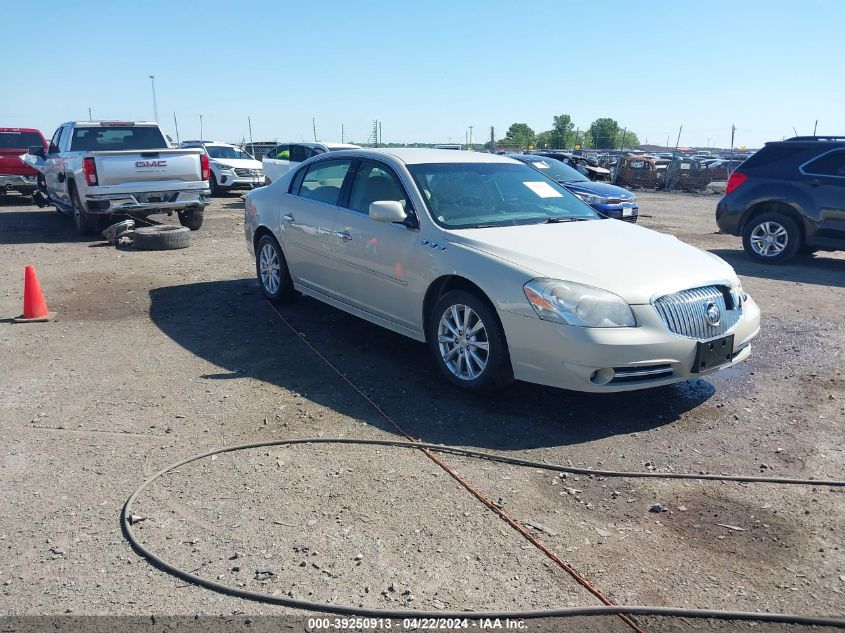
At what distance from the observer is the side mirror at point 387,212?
212 inches

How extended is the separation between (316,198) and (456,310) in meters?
2.32

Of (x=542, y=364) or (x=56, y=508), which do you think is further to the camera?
(x=542, y=364)

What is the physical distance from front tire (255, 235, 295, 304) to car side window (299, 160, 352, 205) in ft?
2.47

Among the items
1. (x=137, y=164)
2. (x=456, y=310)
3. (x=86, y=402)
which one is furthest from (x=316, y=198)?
(x=137, y=164)

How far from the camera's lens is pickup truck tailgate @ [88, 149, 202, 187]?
1145cm

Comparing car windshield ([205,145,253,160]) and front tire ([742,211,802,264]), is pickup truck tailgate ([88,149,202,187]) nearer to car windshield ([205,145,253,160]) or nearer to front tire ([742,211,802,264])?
front tire ([742,211,802,264])

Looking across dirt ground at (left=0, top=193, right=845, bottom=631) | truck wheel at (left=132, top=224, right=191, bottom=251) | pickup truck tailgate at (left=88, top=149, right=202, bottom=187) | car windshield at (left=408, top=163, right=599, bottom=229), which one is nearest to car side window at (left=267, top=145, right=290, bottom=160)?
pickup truck tailgate at (left=88, top=149, right=202, bottom=187)

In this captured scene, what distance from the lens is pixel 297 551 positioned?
3.28 meters

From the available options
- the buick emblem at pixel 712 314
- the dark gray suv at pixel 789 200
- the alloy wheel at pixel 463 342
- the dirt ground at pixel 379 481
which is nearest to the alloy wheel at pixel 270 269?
the dirt ground at pixel 379 481

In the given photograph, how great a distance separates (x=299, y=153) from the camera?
18.4 m

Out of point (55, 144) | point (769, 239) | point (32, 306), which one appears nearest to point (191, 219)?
point (55, 144)

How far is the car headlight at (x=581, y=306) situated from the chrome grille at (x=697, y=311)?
26 cm

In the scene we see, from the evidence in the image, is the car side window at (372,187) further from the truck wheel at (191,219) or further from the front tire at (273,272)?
the truck wheel at (191,219)

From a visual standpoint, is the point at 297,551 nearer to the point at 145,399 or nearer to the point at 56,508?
the point at 56,508
